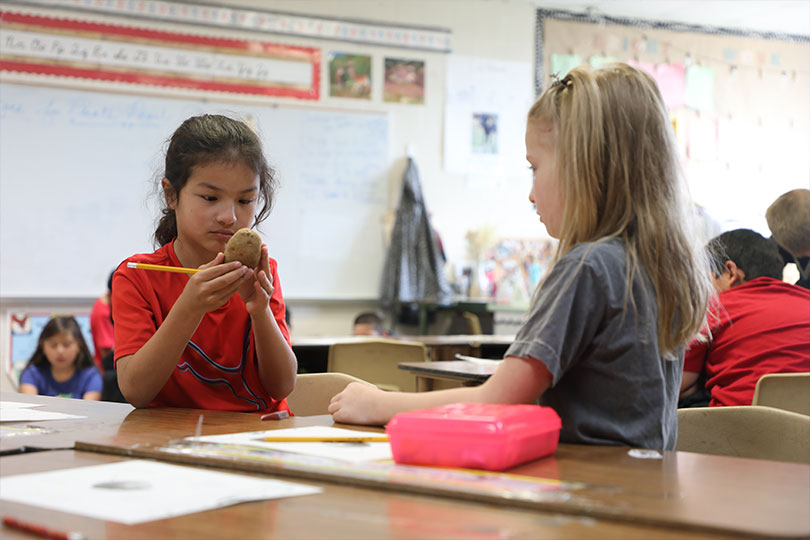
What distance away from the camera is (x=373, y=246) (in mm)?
5785

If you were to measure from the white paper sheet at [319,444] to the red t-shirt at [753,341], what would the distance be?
1.52 m

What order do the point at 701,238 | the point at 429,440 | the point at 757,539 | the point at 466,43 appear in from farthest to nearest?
the point at 466,43, the point at 701,238, the point at 429,440, the point at 757,539

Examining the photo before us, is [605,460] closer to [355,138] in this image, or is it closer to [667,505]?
[667,505]

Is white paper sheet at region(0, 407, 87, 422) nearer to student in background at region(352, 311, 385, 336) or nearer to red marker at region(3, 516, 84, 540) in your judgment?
red marker at region(3, 516, 84, 540)

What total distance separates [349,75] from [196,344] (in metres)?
4.39

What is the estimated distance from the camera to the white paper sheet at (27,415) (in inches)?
49.4

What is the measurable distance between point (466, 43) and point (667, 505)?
565 centimetres

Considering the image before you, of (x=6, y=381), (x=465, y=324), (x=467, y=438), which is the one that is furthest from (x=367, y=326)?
(x=467, y=438)

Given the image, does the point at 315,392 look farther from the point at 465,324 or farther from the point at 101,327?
the point at 465,324

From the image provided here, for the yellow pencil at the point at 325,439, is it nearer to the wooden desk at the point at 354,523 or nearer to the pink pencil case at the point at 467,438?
the pink pencil case at the point at 467,438

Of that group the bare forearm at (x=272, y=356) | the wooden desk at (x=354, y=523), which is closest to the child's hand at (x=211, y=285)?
the bare forearm at (x=272, y=356)

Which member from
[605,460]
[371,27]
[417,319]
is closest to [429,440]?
[605,460]

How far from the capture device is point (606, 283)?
109cm

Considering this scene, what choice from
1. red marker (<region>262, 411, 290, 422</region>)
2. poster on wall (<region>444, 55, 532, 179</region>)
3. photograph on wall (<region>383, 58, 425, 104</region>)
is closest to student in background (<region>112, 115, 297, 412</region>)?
red marker (<region>262, 411, 290, 422</region>)
